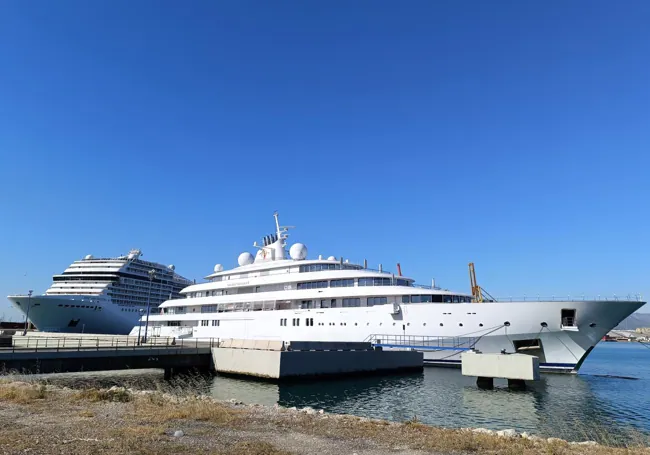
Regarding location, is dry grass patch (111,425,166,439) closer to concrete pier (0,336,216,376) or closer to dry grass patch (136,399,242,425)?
dry grass patch (136,399,242,425)

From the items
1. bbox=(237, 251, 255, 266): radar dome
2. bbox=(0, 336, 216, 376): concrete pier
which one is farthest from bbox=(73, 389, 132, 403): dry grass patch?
bbox=(237, 251, 255, 266): radar dome

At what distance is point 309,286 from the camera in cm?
4466

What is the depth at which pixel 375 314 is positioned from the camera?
3850 cm

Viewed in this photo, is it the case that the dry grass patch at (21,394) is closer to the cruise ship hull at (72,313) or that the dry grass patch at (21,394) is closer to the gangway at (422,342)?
the gangway at (422,342)

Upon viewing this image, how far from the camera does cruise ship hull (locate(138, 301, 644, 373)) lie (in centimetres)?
3136

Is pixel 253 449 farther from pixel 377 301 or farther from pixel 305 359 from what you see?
pixel 377 301

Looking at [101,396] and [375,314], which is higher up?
[375,314]

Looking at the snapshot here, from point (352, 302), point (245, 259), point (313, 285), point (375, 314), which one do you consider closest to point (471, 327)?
point (375, 314)

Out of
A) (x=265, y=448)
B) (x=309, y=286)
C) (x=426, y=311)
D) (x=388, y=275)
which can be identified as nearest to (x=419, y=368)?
(x=426, y=311)

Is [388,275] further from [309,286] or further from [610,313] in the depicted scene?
[610,313]

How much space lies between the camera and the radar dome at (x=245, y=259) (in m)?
61.3

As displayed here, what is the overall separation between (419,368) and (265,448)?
29.2 meters

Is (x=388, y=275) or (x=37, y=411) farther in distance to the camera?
(x=388, y=275)

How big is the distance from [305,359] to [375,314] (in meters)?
10.3
